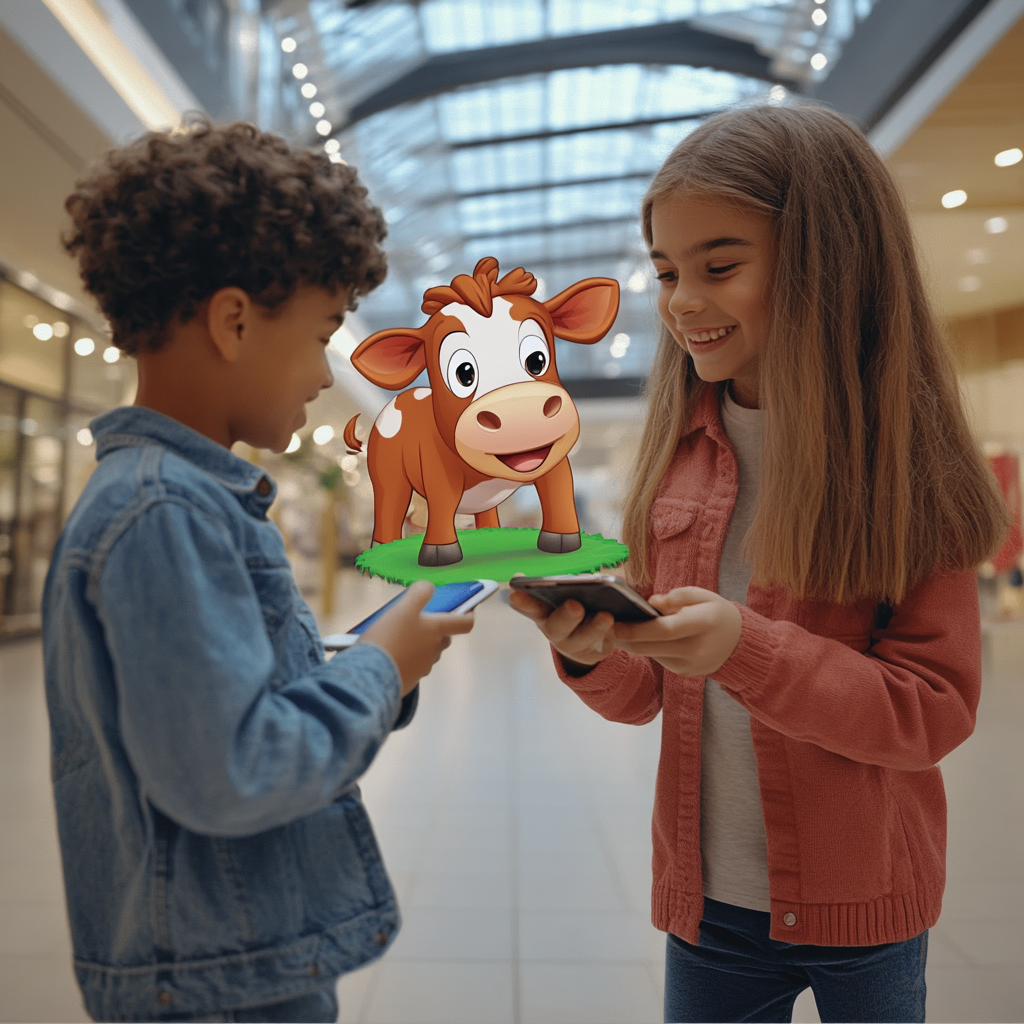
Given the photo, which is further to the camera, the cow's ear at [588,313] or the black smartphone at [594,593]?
the cow's ear at [588,313]

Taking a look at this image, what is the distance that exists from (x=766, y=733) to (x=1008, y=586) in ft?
26.5

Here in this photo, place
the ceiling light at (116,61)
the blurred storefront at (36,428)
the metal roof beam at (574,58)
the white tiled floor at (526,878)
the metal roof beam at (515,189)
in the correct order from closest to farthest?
the white tiled floor at (526,878) < the ceiling light at (116,61) < the metal roof beam at (515,189) < the metal roof beam at (574,58) < the blurred storefront at (36,428)

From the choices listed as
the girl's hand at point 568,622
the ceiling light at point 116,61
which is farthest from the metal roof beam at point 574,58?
the girl's hand at point 568,622

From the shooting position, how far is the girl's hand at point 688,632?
83 cm

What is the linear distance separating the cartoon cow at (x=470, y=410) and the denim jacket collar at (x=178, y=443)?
29 centimetres

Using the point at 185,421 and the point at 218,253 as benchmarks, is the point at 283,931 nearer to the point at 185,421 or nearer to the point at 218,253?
the point at 185,421

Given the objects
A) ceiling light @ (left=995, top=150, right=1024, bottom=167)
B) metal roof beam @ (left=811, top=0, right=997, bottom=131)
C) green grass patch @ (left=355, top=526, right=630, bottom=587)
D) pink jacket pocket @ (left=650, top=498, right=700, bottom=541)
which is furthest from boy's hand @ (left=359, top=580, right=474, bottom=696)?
ceiling light @ (left=995, top=150, right=1024, bottom=167)

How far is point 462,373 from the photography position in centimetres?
101

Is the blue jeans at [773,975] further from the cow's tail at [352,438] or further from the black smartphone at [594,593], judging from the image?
the cow's tail at [352,438]

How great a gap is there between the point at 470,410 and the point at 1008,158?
18.6 ft

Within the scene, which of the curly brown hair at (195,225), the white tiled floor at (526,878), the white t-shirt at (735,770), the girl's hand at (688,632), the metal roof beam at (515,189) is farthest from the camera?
the metal roof beam at (515,189)

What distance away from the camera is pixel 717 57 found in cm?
676

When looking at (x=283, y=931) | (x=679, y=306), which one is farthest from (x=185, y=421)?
(x=679, y=306)

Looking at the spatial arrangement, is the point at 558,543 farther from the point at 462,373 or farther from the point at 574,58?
the point at 574,58
